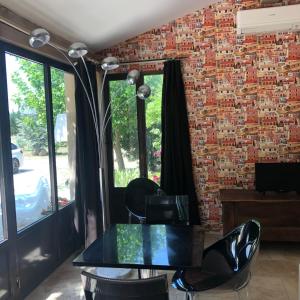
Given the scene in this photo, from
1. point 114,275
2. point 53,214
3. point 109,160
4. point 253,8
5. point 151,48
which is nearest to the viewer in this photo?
point 114,275

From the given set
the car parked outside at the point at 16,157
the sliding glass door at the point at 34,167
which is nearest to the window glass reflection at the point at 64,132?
the sliding glass door at the point at 34,167

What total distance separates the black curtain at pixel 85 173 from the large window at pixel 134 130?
0.72 m

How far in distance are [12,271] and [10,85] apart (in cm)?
151

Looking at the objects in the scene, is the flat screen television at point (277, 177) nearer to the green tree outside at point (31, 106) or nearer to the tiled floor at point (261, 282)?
the tiled floor at point (261, 282)

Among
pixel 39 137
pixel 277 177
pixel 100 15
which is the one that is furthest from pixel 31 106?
pixel 277 177

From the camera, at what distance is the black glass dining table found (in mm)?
2025

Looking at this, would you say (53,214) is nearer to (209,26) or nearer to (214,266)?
(214,266)

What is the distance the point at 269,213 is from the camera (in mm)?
3754

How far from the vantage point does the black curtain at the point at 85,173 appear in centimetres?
379

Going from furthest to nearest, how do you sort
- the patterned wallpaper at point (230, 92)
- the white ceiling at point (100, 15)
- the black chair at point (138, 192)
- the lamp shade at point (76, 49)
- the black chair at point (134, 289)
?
1. the patterned wallpaper at point (230, 92)
2. the black chair at point (138, 192)
3. the white ceiling at point (100, 15)
4. the lamp shade at point (76, 49)
5. the black chair at point (134, 289)

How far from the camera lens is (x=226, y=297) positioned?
286 cm

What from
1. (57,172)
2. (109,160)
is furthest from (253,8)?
(57,172)

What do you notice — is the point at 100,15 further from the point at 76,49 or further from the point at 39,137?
the point at 39,137

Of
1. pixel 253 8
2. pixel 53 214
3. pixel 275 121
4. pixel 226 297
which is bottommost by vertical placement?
pixel 226 297
